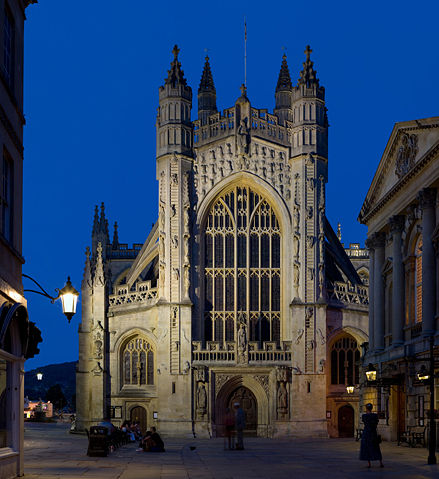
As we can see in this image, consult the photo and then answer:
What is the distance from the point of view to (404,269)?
36250mm

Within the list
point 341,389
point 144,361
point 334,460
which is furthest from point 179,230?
point 334,460

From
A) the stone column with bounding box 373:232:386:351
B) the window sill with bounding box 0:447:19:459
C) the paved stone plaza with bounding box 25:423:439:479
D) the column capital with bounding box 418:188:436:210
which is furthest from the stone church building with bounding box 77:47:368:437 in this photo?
the window sill with bounding box 0:447:19:459

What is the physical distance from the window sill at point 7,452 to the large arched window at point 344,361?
3458cm

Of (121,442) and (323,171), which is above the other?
(323,171)

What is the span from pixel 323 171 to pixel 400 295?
15.3 m

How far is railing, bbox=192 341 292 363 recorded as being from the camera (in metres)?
48.5

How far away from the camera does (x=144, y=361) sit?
5106cm

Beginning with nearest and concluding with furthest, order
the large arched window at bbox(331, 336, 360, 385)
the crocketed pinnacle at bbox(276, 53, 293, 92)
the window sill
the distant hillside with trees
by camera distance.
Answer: the window sill → the large arched window at bbox(331, 336, 360, 385) → the crocketed pinnacle at bbox(276, 53, 293, 92) → the distant hillside with trees

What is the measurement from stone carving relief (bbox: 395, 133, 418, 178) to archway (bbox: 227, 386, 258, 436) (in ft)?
58.6

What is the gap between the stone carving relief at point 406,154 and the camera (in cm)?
3394

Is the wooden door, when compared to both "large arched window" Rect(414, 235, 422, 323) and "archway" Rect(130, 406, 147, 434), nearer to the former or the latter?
"large arched window" Rect(414, 235, 422, 323)

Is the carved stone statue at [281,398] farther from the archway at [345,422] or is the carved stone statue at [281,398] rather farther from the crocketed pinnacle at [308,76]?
the crocketed pinnacle at [308,76]

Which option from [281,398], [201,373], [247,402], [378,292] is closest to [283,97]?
[201,373]

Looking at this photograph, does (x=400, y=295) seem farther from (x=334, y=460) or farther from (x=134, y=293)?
(x=134, y=293)
